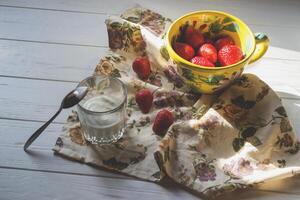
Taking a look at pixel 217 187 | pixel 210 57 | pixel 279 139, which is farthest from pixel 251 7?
pixel 217 187

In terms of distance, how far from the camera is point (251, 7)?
997mm

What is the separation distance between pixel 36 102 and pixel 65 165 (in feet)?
0.51

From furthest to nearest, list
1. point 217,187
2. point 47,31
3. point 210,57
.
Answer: point 47,31 → point 210,57 → point 217,187

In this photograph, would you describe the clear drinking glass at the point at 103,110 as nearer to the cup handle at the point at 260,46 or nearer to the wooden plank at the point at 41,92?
Result: the wooden plank at the point at 41,92

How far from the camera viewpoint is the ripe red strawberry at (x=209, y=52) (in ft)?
2.48

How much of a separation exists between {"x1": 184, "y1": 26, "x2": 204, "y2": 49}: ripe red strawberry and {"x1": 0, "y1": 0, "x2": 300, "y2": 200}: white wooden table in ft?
0.45

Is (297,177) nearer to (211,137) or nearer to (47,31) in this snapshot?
(211,137)

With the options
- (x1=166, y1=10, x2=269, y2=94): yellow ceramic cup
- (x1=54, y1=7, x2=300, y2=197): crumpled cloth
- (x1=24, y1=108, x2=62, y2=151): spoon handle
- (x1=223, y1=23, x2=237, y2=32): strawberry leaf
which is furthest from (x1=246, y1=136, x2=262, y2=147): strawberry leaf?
(x1=24, y1=108, x2=62, y2=151): spoon handle

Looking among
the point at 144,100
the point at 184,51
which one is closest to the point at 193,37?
the point at 184,51

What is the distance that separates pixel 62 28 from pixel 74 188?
0.42 meters

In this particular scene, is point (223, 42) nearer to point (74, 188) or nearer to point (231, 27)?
point (231, 27)

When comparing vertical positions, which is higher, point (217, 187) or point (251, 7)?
point (251, 7)

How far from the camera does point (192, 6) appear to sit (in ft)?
3.28

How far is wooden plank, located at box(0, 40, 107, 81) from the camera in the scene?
2.73 ft
